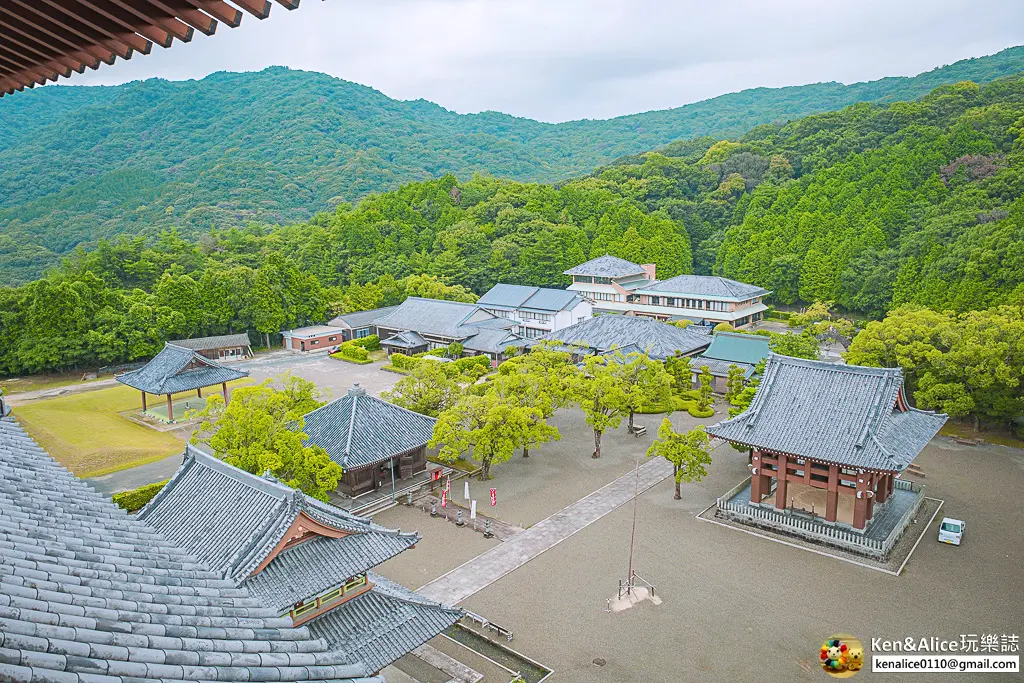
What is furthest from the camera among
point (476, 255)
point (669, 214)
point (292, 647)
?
point (669, 214)

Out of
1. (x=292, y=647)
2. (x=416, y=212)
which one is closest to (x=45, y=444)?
(x=292, y=647)

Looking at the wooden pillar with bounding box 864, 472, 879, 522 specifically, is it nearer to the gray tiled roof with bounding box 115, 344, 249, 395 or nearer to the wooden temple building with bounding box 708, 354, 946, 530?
the wooden temple building with bounding box 708, 354, 946, 530

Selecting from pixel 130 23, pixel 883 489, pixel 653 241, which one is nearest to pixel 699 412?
pixel 883 489

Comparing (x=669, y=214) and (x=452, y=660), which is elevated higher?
(x=669, y=214)

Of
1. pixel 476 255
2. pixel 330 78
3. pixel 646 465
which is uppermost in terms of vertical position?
pixel 330 78

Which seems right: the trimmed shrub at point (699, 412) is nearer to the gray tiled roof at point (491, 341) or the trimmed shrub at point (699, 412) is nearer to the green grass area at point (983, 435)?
the green grass area at point (983, 435)

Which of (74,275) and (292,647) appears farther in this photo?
(74,275)

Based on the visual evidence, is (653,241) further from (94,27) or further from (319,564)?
(94,27)

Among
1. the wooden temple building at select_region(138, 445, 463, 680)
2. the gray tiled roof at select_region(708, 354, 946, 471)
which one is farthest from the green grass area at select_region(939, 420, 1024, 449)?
the wooden temple building at select_region(138, 445, 463, 680)

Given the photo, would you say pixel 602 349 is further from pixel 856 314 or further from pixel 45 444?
pixel 45 444
